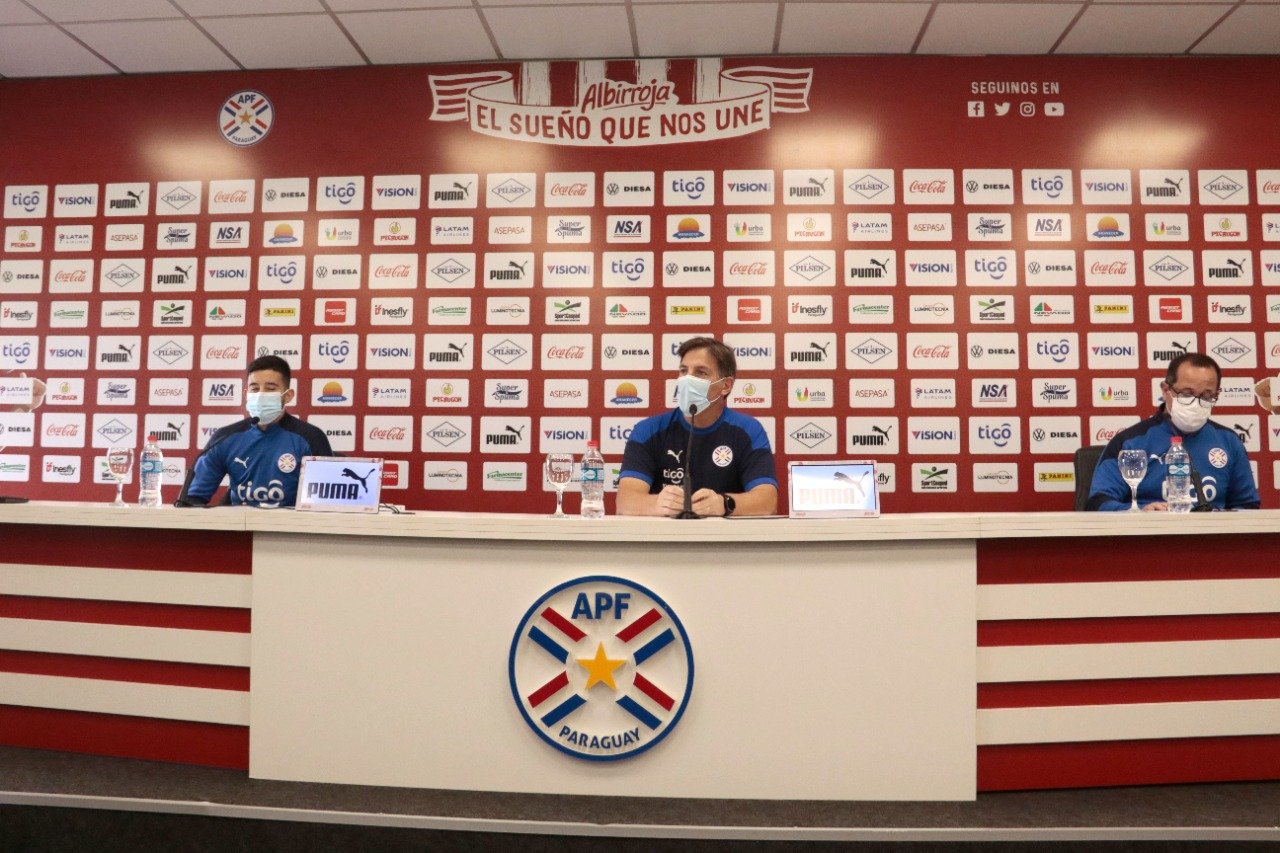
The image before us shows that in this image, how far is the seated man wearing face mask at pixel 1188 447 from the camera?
8.72 ft

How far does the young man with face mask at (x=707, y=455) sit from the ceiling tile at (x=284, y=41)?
240 centimetres

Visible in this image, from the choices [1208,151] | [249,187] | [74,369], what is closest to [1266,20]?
[1208,151]

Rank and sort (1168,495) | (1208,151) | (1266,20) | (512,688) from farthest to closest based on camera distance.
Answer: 1. (1208,151)
2. (1266,20)
3. (1168,495)
4. (512,688)

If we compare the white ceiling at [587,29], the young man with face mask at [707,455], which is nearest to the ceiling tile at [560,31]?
the white ceiling at [587,29]

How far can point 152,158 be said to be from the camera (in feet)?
12.8

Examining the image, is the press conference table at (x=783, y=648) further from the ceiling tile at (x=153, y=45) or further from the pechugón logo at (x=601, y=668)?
the ceiling tile at (x=153, y=45)

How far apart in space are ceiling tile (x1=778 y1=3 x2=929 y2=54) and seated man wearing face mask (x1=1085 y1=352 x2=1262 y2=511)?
184 centimetres

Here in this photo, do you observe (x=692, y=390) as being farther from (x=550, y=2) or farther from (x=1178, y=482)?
(x=550, y=2)

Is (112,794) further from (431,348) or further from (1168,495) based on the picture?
(1168,495)

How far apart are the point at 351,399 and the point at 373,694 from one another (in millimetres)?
2177

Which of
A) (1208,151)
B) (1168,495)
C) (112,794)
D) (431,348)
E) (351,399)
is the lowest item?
(112,794)

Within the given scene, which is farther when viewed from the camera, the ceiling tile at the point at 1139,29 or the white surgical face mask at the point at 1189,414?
the ceiling tile at the point at 1139,29

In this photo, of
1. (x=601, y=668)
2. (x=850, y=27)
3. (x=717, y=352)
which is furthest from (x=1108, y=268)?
(x=601, y=668)

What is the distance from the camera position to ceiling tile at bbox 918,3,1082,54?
3.32 m
